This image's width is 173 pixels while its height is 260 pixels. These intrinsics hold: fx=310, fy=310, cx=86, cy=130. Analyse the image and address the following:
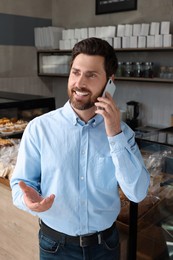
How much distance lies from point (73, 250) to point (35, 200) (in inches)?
11.6

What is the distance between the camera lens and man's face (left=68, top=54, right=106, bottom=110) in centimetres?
110

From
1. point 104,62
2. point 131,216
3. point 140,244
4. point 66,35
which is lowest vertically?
point 140,244

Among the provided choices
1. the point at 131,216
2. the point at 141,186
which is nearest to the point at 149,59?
the point at 131,216

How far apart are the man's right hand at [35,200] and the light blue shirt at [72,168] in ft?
0.32

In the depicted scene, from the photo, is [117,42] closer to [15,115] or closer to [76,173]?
[15,115]

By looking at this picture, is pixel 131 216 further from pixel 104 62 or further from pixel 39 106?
pixel 39 106

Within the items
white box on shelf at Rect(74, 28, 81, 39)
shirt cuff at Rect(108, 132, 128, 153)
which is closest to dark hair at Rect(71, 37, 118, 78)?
shirt cuff at Rect(108, 132, 128, 153)

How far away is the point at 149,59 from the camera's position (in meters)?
4.30

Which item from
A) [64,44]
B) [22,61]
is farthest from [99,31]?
[22,61]

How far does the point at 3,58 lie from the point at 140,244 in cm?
399

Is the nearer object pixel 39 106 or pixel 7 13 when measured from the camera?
pixel 39 106

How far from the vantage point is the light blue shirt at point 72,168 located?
1194mm

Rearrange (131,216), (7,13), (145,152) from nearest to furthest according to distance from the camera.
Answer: (131,216)
(145,152)
(7,13)

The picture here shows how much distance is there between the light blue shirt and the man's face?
0.39ft
